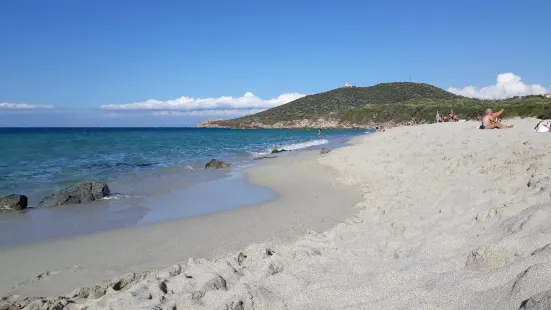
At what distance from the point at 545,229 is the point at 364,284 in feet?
5.83

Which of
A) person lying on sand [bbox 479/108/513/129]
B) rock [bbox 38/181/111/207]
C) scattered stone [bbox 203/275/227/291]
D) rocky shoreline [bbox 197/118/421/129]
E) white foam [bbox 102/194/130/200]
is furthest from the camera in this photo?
rocky shoreline [bbox 197/118/421/129]

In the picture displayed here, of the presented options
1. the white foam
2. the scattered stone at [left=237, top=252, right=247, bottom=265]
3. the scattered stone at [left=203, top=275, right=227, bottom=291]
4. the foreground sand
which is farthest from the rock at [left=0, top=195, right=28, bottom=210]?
the scattered stone at [left=203, top=275, right=227, bottom=291]

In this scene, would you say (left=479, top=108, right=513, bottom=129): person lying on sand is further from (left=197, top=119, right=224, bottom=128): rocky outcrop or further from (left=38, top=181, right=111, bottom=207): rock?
(left=197, top=119, right=224, bottom=128): rocky outcrop

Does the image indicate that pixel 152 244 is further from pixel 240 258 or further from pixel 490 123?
pixel 490 123

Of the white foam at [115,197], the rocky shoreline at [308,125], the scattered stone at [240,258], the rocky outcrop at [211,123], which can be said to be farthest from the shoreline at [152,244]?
the rocky outcrop at [211,123]

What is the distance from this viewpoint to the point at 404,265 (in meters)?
3.94

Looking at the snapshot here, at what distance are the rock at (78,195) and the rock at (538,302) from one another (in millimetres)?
9614

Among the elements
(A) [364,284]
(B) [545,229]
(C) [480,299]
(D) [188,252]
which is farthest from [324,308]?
(D) [188,252]

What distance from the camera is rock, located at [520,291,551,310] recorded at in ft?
7.84

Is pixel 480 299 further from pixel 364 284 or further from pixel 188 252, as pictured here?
pixel 188 252

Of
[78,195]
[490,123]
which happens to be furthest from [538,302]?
[490,123]

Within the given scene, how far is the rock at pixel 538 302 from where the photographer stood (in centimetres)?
239

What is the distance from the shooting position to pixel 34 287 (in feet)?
14.7

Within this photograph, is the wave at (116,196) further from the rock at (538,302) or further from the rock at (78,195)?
the rock at (538,302)
